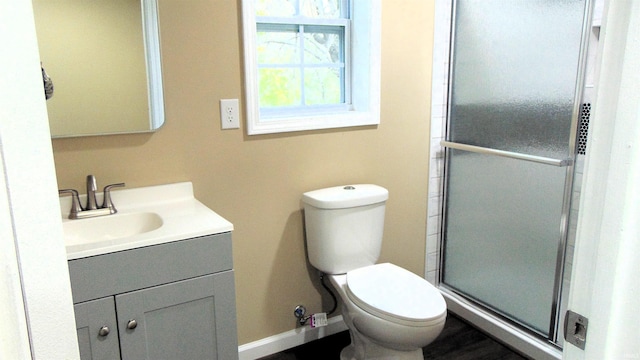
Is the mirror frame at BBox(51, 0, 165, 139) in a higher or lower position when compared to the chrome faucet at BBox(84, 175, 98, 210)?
higher

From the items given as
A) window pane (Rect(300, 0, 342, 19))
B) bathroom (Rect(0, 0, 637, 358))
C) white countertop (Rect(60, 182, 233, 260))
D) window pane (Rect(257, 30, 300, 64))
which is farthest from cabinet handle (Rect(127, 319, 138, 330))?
window pane (Rect(300, 0, 342, 19))

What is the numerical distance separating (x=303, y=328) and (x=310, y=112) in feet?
3.51

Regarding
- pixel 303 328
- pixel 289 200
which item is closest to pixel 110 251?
pixel 289 200

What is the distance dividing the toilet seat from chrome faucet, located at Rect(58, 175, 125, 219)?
1.01 m

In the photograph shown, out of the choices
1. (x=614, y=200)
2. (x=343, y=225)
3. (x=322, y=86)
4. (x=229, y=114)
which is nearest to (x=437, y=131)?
(x=322, y=86)

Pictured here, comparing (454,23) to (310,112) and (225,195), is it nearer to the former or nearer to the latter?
(310,112)

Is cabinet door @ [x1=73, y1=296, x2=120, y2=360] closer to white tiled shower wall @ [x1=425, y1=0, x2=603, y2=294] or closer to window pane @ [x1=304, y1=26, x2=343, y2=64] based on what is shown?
window pane @ [x1=304, y1=26, x2=343, y2=64]

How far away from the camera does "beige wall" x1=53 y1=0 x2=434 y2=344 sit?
6.27 feet

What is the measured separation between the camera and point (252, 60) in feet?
6.70

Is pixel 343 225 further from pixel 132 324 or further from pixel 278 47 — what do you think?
pixel 132 324

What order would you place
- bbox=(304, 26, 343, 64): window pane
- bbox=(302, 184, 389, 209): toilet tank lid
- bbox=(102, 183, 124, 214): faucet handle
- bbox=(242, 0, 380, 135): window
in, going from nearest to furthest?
bbox=(102, 183, 124, 214): faucet handle
bbox=(302, 184, 389, 209): toilet tank lid
bbox=(242, 0, 380, 135): window
bbox=(304, 26, 343, 64): window pane

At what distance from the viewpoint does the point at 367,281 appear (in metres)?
2.09

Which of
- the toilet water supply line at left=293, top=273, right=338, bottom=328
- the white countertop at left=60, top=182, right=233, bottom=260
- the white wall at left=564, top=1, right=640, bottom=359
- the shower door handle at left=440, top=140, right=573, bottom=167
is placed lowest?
the toilet water supply line at left=293, top=273, right=338, bottom=328

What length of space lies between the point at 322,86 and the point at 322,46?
195 millimetres
